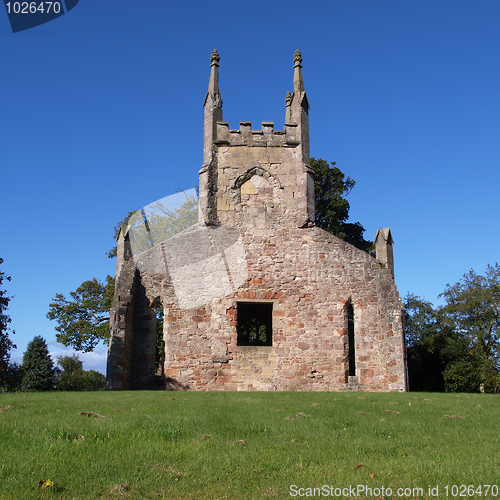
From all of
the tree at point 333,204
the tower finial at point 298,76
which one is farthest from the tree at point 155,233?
the tower finial at point 298,76

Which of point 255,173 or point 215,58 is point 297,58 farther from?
point 255,173

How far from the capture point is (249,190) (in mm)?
18438

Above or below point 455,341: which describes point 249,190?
above

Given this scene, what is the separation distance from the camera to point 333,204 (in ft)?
98.0

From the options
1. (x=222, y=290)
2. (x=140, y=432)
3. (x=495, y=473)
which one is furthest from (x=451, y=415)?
(x=222, y=290)

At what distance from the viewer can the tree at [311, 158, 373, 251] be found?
98.0 ft

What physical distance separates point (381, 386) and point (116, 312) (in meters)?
8.80

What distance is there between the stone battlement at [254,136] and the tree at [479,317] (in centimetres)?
1255

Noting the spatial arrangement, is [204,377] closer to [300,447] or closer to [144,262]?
[144,262]

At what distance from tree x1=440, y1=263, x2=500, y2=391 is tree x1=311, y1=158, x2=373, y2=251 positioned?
596 centimetres

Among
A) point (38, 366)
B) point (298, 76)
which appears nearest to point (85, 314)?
point (38, 366)

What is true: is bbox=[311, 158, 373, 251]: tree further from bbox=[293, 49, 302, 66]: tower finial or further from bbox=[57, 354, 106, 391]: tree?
bbox=[57, 354, 106, 391]: tree

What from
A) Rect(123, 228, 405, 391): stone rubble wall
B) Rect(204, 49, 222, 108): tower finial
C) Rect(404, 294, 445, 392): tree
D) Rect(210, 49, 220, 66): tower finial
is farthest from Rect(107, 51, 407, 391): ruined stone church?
Rect(404, 294, 445, 392): tree

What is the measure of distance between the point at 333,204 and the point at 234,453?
2537 centimetres
